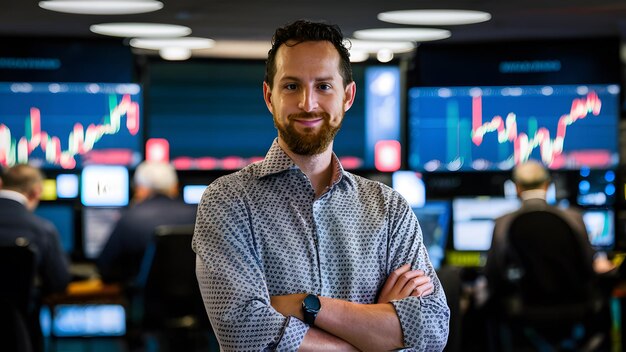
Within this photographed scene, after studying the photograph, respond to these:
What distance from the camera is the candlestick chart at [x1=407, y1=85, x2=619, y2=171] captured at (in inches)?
303

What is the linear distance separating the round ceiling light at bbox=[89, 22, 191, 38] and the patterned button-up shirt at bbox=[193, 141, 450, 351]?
14.9 feet

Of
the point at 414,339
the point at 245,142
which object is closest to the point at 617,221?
the point at 245,142

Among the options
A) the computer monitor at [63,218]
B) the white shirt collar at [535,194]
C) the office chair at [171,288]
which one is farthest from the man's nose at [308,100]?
the computer monitor at [63,218]

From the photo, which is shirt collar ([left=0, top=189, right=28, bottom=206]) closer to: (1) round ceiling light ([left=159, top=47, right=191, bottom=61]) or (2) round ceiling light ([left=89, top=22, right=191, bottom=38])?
(2) round ceiling light ([left=89, top=22, right=191, bottom=38])

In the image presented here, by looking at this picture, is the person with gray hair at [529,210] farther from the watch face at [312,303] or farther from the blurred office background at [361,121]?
the watch face at [312,303]

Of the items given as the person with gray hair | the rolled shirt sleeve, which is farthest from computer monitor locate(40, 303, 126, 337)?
the rolled shirt sleeve

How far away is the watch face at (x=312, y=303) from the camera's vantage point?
233cm

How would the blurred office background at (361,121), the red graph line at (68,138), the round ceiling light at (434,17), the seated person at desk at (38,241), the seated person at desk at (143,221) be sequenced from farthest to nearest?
the blurred office background at (361,121), the red graph line at (68,138), the seated person at desk at (143,221), the round ceiling light at (434,17), the seated person at desk at (38,241)

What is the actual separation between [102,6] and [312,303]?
13.0 ft

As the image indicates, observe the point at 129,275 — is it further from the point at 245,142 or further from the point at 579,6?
the point at 579,6

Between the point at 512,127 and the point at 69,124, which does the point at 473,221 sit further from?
the point at 69,124

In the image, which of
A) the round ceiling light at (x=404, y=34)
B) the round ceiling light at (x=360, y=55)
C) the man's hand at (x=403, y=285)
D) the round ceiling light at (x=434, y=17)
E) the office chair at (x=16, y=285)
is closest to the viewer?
the man's hand at (x=403, y=285)

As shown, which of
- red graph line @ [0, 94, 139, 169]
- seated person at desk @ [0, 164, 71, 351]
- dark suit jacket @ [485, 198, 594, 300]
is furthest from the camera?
red graph line @ [0, 94, 139, 169]

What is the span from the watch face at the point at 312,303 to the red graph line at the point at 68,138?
5.32 m
